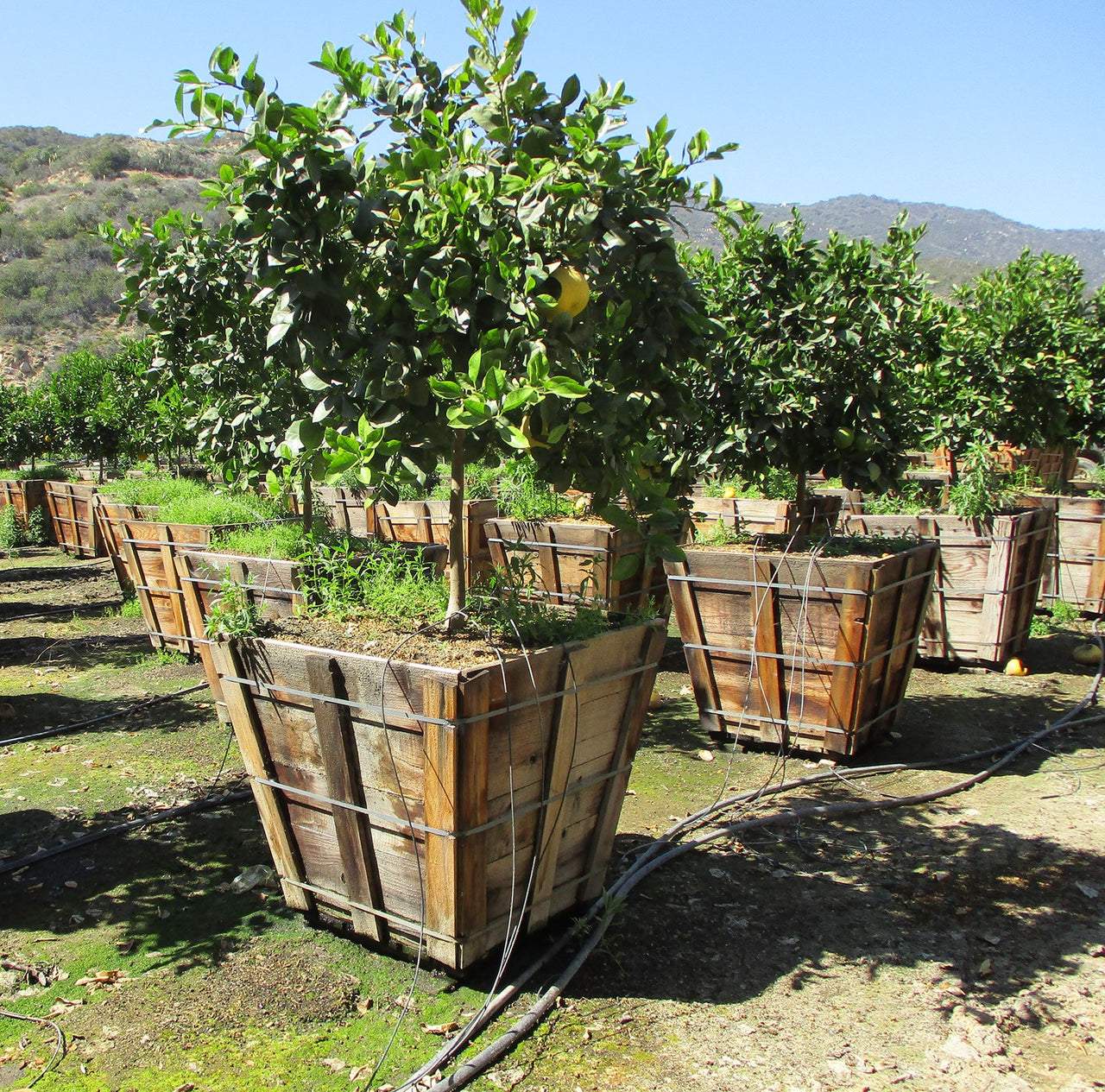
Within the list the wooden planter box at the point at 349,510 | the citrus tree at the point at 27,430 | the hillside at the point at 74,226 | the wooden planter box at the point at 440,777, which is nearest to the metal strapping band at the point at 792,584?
the wooden planter box at the point at 440,777

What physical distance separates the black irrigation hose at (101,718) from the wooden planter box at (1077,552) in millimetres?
7998

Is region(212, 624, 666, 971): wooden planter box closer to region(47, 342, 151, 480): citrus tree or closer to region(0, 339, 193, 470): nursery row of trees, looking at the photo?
region(47, 342, 151, 480): citrus tree

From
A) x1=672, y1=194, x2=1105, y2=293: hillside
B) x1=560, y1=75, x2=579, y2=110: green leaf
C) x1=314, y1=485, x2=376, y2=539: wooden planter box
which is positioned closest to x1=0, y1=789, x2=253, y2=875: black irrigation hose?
x1=560, y1=75, x2=579, y2=110: green leaf

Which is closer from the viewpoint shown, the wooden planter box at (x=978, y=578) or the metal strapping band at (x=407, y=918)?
the metal strapping band at (x=407, y=918)

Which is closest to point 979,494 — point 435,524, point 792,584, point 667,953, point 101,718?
point 792,584

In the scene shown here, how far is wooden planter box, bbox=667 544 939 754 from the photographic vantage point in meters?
5.29

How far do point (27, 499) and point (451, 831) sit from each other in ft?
57.6

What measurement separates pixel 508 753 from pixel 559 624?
1.92 ft

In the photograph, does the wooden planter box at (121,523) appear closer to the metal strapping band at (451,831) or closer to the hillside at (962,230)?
the metal strapping band at (451,831)

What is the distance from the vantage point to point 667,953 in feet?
11.5

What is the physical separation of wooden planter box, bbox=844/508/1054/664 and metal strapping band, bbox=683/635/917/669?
183 centimetres

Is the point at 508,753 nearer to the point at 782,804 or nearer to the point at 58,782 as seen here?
the point at 782,804

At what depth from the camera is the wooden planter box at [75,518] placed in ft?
48.8

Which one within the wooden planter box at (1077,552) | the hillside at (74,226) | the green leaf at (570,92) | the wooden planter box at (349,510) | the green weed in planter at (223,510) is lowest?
the wooden planter box at (1077,552)
